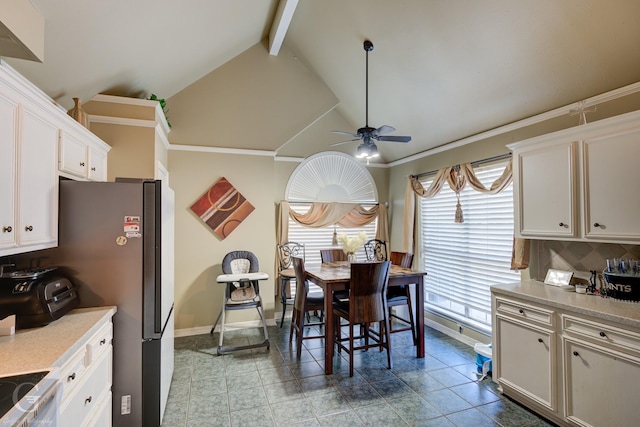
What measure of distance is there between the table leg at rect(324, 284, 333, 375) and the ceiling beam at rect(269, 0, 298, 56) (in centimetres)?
283

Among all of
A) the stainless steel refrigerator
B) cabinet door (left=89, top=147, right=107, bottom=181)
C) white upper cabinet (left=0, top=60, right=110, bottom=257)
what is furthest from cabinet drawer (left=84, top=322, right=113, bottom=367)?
cabinet door (left=89, top=147, right=107, bottom=181)

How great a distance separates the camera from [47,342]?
4.70 ft

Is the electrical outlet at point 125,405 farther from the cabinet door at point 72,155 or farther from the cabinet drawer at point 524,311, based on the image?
the cabinet drawer at point 524,311

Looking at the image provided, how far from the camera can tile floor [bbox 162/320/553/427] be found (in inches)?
90.7

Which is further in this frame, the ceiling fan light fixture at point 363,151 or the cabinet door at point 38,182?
the ceiling fan light fixture at point 363,151

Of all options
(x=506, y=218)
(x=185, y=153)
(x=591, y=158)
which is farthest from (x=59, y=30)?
(x=506, y=218)

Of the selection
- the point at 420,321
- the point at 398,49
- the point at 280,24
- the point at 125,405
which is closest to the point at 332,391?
the point at 420,321

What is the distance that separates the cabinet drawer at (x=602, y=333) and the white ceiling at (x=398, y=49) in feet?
5.94

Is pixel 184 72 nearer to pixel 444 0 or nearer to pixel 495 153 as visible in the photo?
pixel 444 0

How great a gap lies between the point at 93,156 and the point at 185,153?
157 centimetres

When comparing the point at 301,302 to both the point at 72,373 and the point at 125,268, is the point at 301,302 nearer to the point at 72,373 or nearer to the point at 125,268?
the point at 125,268

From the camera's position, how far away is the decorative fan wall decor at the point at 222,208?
13.4 feet

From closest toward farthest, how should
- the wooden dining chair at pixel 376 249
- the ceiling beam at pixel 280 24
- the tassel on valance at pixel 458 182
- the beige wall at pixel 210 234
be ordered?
the ceiling beam at pixel 280 24, the tassel on valance at pixel 458 182, the beige wall at pixel 210 234, the wooden dining chair at pixel 376 249

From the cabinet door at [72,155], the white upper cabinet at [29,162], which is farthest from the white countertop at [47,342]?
the cabinet door at [72,155]
